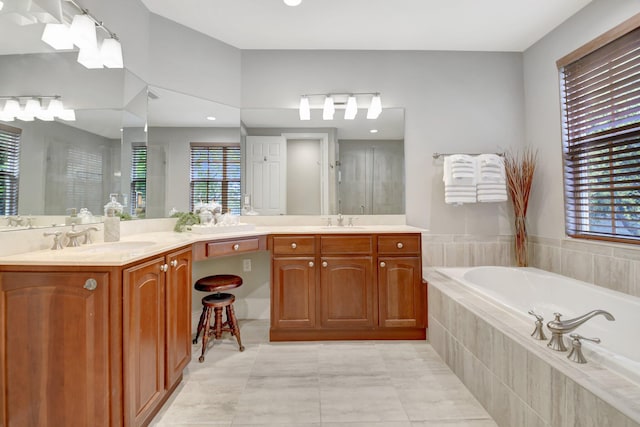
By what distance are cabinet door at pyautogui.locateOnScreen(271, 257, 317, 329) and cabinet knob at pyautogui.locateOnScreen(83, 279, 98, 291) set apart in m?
1.32

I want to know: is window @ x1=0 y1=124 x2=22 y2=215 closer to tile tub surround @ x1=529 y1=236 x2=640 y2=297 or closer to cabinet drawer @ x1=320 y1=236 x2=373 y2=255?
cabinet drawer @ x1=320 y1=236 x2=373 y2=255

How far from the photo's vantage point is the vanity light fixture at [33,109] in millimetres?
1333

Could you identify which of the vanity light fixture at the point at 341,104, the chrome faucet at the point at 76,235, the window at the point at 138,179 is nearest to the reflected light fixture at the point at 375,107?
the vanity light fixture at the point at 341,104

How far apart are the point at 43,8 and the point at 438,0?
8.03 ft

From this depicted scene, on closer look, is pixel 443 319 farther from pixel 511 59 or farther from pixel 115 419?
pixel 511 59

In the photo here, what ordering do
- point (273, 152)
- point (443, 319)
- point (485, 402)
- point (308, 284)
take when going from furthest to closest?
point (273, 152) < point (308, 284) < point (443, 319) < point (485, 402)

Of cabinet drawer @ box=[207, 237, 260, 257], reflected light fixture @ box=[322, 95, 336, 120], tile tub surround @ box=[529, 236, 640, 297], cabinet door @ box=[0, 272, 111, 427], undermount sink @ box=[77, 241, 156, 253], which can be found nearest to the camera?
cabinet door @ box=[0, 272, 111, 427]

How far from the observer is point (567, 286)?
2262 millimetres

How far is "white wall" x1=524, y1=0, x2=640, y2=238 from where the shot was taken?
2.37 meters

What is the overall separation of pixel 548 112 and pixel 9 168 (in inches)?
145

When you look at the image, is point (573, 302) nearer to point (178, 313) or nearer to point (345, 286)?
point (345, 286)

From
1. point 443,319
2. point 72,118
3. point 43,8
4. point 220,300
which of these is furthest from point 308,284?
point 43,8

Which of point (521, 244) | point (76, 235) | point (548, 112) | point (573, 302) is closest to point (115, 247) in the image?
point (76, 235)

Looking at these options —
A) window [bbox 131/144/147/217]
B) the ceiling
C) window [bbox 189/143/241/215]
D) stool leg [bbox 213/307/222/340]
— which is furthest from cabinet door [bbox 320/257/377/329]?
the ceiling
